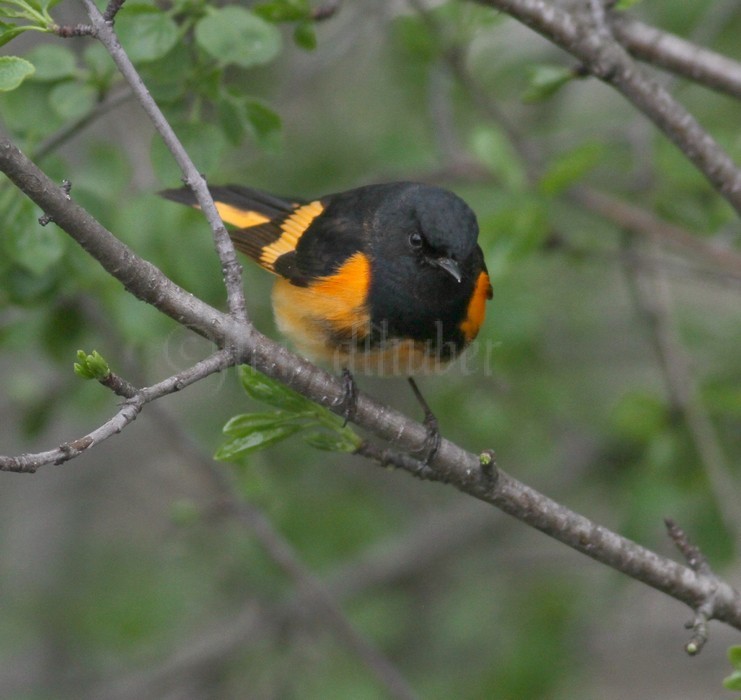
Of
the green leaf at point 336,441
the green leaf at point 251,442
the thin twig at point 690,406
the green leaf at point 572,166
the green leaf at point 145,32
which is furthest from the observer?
the thin twig at point 690,406

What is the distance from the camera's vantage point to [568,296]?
18.0 ft

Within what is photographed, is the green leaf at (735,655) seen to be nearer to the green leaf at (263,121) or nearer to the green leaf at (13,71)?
the green leaf at (13,71)

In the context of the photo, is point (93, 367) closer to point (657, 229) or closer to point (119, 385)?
point (119, 385)

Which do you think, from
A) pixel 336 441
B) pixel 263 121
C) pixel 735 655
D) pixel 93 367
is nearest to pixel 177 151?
pixel 93 367

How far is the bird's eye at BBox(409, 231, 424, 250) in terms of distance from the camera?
3.36m

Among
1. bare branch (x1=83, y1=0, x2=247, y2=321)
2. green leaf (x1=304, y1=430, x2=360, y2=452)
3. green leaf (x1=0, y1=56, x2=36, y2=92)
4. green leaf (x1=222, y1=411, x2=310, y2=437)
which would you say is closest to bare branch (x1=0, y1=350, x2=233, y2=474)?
bare branch (x1=83, y1=0, x2=247, y2=321)

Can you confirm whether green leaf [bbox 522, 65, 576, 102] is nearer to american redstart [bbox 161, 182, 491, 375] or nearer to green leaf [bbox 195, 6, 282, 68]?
american redstart [bbox 161, 182, 491, 375]

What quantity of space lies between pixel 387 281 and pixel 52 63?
48.3 inches

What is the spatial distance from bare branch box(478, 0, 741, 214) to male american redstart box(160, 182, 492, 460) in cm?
57

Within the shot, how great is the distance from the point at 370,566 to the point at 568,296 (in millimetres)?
1743

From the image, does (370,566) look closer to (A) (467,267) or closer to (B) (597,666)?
(B) (597,666)

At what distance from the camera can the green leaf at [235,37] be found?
2.95 meters

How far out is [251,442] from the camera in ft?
8.44

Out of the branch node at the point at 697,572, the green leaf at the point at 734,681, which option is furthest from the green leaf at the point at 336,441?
the green leaf at the point at 734,681
